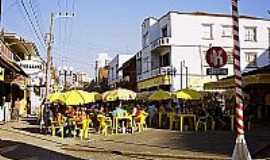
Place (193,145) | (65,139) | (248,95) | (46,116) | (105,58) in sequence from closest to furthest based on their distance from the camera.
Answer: (193,145) < (65,139) < (46,116) < (248,95) < (105,58)

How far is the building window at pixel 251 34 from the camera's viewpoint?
46531mm

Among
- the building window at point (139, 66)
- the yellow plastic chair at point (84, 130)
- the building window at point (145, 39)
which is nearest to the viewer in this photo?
the yellow plastic chair at point (84, 130)

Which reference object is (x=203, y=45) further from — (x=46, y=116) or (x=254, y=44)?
(x=46, y=116)

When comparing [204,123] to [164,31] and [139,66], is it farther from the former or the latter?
[139,66]

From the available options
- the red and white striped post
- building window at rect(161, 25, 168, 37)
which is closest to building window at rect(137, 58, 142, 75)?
building window at rect(161, 25, 168, 37)

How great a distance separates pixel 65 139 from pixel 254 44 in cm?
3054

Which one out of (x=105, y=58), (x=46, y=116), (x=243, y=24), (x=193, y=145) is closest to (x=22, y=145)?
(x=193, y=145)

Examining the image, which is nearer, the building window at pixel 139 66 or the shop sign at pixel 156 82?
the shop sign at pixel 156 82

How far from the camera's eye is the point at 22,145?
17.7 meters

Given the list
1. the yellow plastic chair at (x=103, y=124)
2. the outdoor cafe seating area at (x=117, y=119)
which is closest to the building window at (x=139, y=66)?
the outdoor cafe seating area at (x=117, y=119)

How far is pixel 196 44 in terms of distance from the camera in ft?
148

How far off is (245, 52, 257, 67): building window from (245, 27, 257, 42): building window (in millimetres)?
1379

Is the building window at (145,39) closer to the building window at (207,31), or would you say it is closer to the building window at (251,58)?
the building window at (207,31)

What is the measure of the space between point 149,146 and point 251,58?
3209cm
